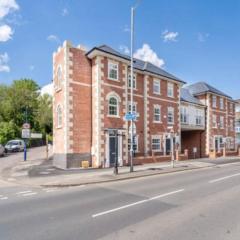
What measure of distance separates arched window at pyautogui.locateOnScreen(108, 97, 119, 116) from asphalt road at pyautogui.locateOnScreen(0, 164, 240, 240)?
40.4 feet

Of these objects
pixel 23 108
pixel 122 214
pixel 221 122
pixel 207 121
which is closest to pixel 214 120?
pixel 207 121

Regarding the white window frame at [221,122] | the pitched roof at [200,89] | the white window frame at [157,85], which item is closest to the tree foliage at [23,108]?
the pitched roof at [200,89]

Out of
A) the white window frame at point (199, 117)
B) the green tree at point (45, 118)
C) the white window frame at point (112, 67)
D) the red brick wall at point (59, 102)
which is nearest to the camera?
the red brick wall at point (59, 102)

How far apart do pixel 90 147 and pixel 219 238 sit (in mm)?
18113

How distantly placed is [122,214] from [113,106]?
16.9m

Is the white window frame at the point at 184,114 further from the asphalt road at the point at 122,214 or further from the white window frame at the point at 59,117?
the asphalt road at the point at 122,214

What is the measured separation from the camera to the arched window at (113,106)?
950 inches

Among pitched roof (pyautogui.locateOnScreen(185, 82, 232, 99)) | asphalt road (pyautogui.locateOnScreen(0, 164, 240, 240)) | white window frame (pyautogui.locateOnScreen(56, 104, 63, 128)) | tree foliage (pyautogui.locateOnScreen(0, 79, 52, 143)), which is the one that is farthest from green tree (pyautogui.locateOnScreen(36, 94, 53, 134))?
asphalt road (pyautogui.locateOnScreen(0, 164, 240, 240))

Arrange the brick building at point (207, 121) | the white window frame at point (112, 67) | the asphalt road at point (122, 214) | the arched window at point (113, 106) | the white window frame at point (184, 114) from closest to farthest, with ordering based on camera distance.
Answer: the asphalt road at point (122, 214) < the arched window at point (113, 106) < the white window frame at point (112, 67) < the white window frame at point (184, 114) < the brick building at point (207, 121)

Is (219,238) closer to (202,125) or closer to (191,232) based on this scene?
(191,232)

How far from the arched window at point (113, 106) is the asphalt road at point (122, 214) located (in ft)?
40.4

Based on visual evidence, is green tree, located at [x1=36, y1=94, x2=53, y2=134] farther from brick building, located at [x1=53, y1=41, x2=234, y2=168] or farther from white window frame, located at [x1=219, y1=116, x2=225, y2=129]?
brick building, located at [x1=53, y1=41, x2=234, y2=168]

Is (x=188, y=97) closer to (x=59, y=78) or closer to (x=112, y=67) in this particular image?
(x=112, y=67)

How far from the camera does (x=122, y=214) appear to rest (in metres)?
8.01
